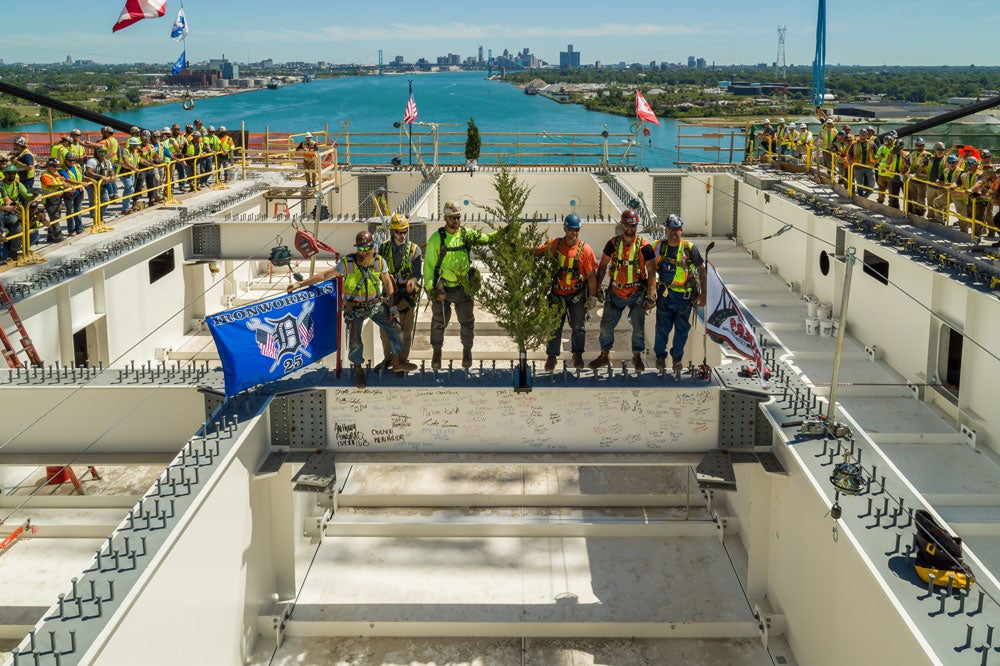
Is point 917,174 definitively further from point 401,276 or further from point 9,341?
point 9,341

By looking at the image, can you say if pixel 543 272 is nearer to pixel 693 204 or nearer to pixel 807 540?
pixel 807 540

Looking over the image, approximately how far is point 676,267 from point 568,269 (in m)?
1.30

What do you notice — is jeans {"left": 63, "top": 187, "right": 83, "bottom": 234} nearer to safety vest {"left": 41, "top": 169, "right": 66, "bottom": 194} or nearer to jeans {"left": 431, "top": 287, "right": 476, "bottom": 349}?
safety vest {"left": 41, "top": 169, "right": 66, "bottom": 194}

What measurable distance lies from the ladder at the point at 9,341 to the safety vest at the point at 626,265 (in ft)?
27.1

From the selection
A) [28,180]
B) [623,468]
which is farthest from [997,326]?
[28,180]

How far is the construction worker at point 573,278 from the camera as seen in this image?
10984mm

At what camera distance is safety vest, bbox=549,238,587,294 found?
1105 cm

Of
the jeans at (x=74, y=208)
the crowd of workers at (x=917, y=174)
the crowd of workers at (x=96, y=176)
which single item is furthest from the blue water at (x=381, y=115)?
the jeans at (x=74, y=208)

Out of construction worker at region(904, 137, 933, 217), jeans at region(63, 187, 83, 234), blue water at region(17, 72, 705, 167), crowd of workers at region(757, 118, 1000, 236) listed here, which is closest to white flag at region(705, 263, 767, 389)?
crowd of workers at region(757, 118, 1000, 236)

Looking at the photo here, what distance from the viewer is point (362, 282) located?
35.2 ft

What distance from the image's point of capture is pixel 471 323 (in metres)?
11.7

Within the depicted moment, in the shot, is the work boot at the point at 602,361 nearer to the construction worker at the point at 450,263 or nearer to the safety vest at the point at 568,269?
the safety vest at the point at 568,269

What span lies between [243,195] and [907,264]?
15.5 metres

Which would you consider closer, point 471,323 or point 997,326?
point 471,323
